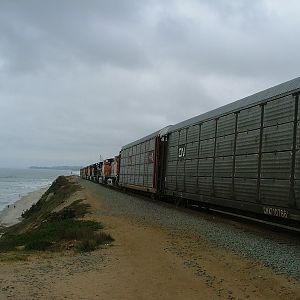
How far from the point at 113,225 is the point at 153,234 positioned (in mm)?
2916

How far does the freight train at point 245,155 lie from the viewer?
37.9ft

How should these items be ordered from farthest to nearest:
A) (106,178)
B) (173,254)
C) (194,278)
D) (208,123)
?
(106,178) < (208,123) < (173,254) < (194,278)

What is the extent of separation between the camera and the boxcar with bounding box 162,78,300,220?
11.5m

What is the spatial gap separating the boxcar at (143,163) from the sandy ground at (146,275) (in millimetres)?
13910

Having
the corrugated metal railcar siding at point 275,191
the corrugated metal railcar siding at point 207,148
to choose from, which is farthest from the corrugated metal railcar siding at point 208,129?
the corrugated metal railcar siding at point 275,191

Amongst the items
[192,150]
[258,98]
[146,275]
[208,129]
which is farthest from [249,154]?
[146,275]

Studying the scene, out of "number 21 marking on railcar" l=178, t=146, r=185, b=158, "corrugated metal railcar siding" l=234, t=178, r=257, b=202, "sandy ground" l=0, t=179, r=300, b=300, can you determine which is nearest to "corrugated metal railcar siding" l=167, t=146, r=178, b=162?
"number 21 marking on railcar" l=178, t=146, r=185, b=158

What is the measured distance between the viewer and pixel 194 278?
314 inches

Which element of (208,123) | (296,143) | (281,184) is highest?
(208,123)

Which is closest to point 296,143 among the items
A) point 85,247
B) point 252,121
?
point 252,121

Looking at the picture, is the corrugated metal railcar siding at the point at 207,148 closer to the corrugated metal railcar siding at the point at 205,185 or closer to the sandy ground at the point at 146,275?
the corrugated metal railcar siding at the point at 205,185

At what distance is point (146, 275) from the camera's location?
8.37 m

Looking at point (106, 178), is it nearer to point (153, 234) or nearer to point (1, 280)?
point (153, 234)

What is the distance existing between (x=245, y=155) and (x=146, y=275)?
677 centimetres
